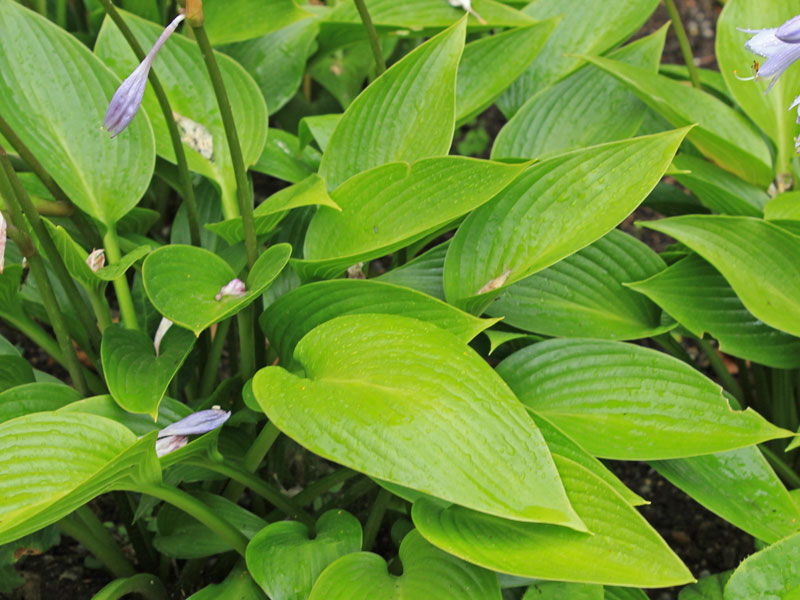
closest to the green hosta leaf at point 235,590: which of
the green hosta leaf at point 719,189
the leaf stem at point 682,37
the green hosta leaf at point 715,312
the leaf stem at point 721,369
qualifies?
the green hosta leaf at point 715,312

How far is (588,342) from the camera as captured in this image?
1335 mm

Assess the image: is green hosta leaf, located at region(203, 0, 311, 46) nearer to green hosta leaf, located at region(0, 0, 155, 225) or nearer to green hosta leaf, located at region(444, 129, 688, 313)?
green hosta leaf, located at region(0, 0, 155, 225)

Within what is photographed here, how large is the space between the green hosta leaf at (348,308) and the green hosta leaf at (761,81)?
2.95ft

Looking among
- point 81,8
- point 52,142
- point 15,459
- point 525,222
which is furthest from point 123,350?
point 81,8

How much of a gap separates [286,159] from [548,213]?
70 centimetres

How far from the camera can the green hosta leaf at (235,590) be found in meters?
1.27

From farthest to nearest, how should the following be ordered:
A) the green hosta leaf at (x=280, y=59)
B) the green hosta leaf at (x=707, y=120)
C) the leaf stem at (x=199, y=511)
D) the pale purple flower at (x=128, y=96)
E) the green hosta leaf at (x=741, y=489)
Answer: the green hosta leaf at (x=280, y=59)
the green hosta leaf at (x=707, y=120)
the green hosta leaf at (x=741, y=489)
the leaf stem at (x=199, y=511)
the pale purple flower at (x=128, y=96)

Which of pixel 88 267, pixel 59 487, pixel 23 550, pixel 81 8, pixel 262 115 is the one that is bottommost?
pixel 23 550

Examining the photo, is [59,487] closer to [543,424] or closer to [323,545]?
[323,545]

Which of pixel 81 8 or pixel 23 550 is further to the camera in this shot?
pixel 81 8

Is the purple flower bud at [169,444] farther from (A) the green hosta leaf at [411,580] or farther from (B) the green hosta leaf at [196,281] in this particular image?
(A) the green hosta leaf at [411,580]

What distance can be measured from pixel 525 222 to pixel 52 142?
0.90 m

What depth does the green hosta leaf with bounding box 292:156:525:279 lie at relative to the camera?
1278mm

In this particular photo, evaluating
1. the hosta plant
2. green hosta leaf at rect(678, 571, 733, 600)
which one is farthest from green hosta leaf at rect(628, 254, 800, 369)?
green hosta leaf at rect(678, 571, 733, 600)
